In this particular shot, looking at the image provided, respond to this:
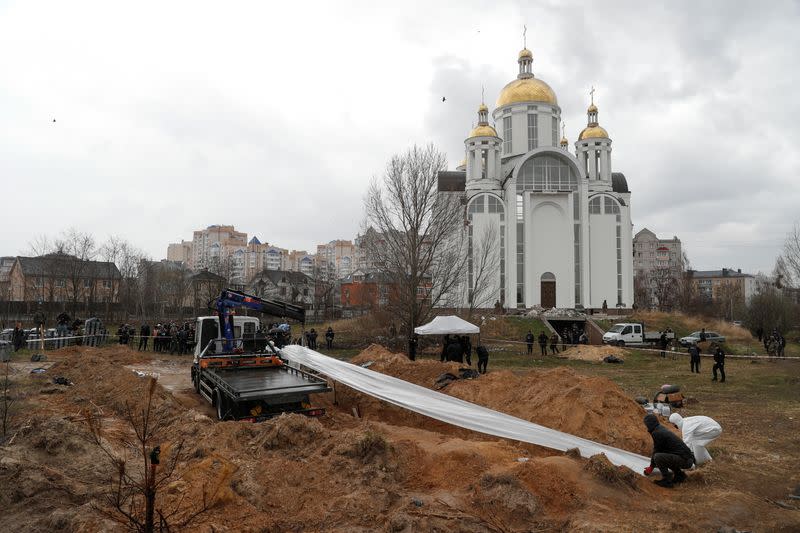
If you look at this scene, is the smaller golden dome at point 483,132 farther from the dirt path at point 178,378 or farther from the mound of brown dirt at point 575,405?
the mound of brown dirt at point 575,405

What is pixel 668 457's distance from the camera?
7.34m

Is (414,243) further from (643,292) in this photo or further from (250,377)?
(643,292)

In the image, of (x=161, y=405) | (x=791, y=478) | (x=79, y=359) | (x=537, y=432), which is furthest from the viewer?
(x=79, y=359)

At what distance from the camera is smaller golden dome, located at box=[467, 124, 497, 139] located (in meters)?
50.4

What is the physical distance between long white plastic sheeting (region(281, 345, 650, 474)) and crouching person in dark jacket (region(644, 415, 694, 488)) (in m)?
0.54

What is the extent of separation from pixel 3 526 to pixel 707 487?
8.78 metres

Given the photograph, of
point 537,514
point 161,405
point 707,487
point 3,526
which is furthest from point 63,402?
point 707,487

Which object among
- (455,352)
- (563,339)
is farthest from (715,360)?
(563,339)

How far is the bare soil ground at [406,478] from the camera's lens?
5.67 meters

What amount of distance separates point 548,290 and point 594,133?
16.6m

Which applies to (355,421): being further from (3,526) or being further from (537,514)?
(3,526)

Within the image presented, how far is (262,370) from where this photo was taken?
39.1ft

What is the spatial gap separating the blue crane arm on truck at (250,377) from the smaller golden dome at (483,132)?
3983 cm

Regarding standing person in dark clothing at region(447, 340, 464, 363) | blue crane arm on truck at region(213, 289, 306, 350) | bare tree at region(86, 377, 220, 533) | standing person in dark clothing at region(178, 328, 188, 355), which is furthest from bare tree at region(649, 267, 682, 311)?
bare tree at region(86, 377, 220, 533)
